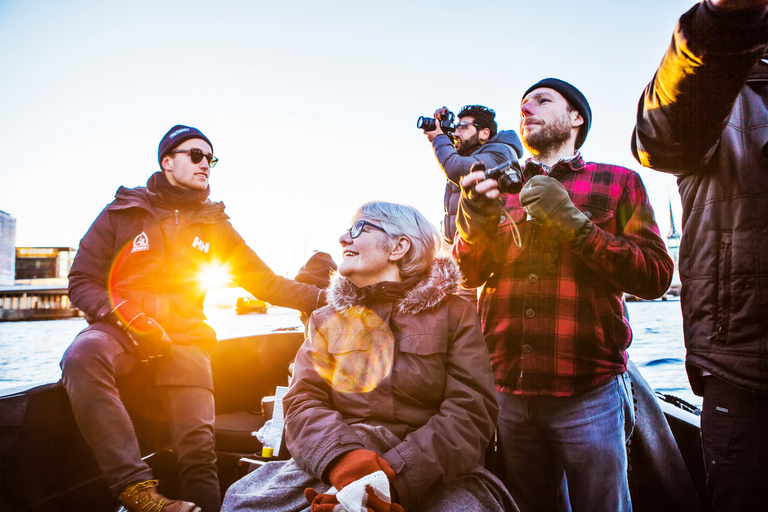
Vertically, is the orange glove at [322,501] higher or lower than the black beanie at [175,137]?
lower

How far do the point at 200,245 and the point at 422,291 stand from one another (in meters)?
1.89

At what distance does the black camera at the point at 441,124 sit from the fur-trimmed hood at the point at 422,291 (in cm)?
128

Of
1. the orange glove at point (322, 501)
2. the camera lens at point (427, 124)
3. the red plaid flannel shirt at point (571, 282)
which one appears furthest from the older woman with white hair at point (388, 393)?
the camera lens at point (427, 124)

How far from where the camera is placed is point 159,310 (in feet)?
8.59

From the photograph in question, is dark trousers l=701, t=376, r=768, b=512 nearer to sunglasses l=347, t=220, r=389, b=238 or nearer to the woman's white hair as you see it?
the woman's white hair

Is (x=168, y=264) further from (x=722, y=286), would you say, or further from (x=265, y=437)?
(x=722, y=286)

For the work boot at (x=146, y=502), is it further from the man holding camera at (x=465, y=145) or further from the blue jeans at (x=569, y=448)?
the man holding camera at (x=465, y=145)

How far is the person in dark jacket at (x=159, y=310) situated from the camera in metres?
2.14

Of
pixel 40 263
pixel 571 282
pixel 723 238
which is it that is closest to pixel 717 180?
pixel 723 238

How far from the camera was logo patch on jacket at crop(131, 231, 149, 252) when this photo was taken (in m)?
2.65

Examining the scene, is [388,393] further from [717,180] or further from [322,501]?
[717,180]

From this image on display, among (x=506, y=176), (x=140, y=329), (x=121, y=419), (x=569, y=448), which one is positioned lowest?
(x=121, y=419)

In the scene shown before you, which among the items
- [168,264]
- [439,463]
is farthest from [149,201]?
[439,463]

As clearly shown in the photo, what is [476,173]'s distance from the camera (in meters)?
1.73
